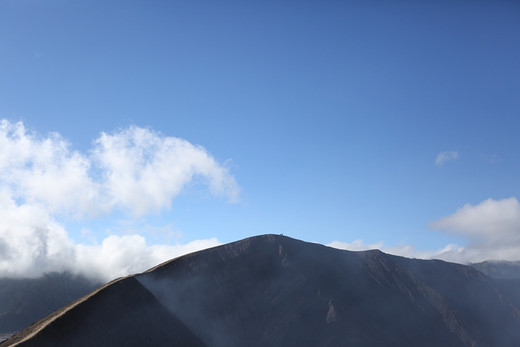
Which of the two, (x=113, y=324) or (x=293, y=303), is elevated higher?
(x=113, y=324)

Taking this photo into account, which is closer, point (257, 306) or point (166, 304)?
point (166, 304)

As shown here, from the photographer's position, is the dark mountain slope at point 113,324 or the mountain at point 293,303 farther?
the mountain at point 293,303

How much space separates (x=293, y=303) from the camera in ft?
352

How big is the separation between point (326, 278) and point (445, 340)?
35.2m

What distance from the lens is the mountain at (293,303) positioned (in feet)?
260

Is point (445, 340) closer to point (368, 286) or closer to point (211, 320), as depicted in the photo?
point (368, 286)

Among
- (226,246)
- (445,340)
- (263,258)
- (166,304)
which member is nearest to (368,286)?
(445,340)

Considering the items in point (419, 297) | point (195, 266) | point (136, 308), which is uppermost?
point (195, 266)

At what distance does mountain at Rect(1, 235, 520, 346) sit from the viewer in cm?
7912

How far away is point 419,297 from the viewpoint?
12506 centimetres

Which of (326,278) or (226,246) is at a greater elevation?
(226,246)

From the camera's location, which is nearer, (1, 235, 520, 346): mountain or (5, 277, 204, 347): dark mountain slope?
(5, 277, 204, 347): dark mountain slope

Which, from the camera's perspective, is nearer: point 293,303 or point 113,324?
point 113,324

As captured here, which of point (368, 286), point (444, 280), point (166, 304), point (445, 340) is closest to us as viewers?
point (166, 304)
